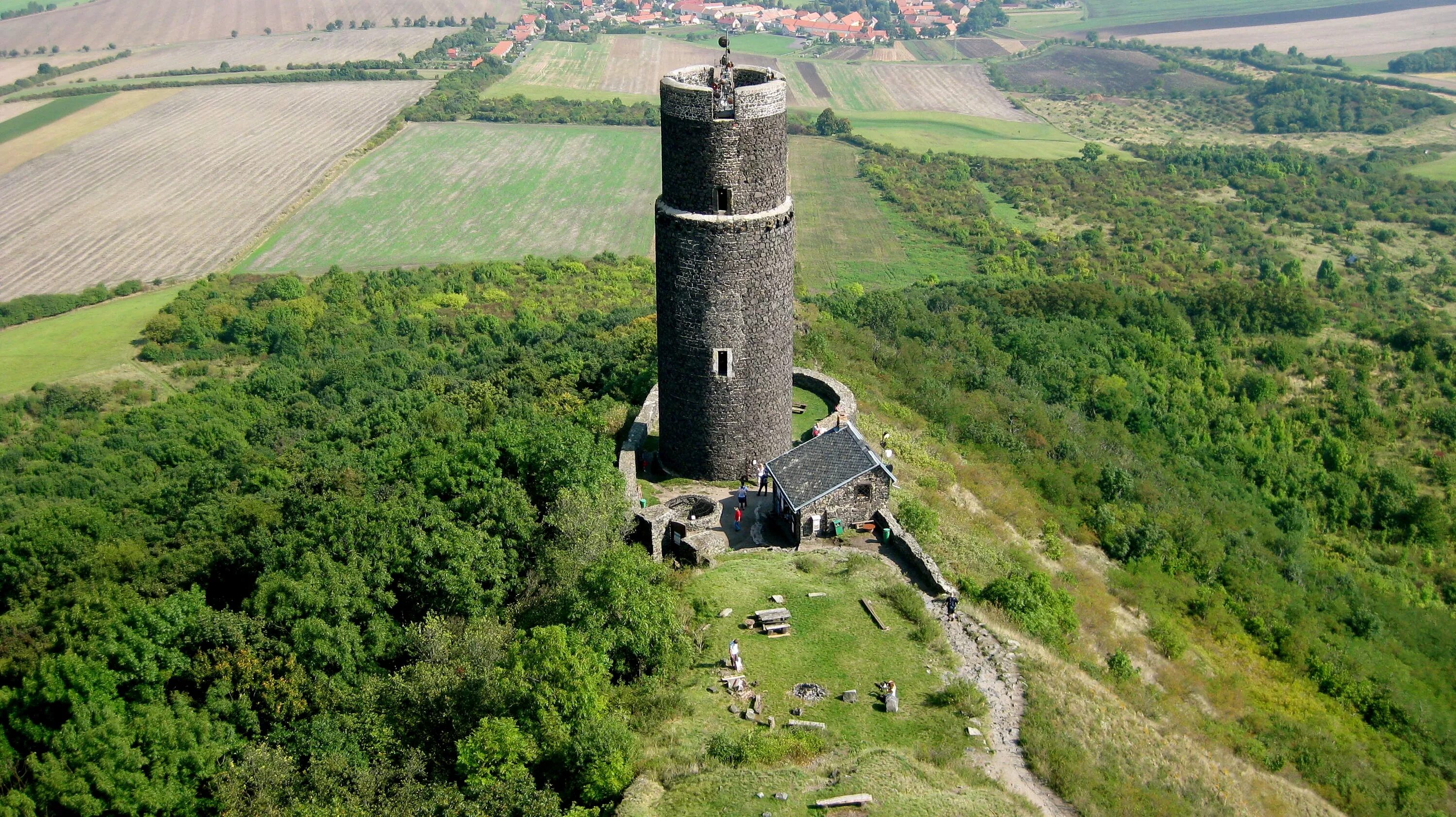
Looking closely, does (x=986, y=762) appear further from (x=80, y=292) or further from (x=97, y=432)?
(x=80, y=292)

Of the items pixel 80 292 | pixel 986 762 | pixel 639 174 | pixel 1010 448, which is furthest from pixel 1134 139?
pixel 986 762

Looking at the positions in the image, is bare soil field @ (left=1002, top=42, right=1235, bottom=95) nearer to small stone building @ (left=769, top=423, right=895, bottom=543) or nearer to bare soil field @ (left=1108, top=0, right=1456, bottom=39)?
bare soil field @ (left=1108, top=0, right=1456, bottom=39)

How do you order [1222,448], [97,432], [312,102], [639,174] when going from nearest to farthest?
[1222,448] → [97,432] → [639,174] → [312,102]

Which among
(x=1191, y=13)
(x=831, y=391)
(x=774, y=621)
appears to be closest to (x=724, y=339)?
(x=774, y=621)

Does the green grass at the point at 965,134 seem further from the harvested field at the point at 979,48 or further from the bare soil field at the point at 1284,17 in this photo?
the bare soil field at the point at 1284,17

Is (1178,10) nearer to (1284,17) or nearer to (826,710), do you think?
(1284,17)

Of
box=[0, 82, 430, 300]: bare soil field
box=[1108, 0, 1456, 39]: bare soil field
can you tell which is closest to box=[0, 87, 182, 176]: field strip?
box=[0, 82, 430, 300]: bare soil field
